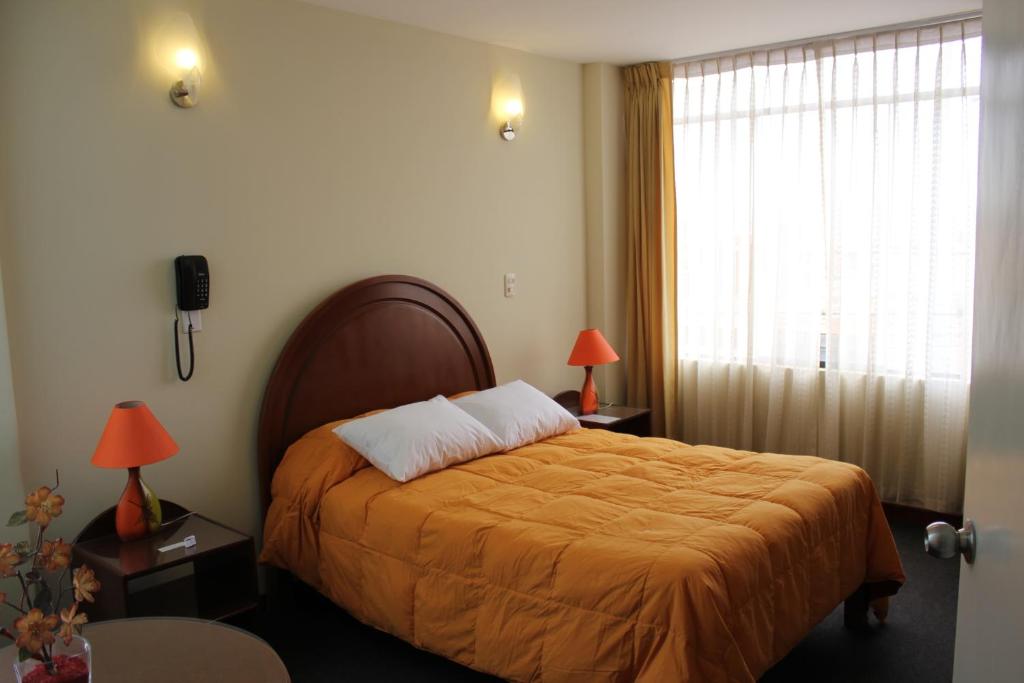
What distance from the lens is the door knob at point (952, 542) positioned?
113 centimetres

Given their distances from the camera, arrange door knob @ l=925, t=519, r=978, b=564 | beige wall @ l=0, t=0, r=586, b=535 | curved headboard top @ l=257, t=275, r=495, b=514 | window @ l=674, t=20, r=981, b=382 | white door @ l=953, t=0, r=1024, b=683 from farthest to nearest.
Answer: window @ l=674, t=20, r=981, b=382
curved headboard top @ l=257, t=275, r=495, b=514
beige wall @ l=0, t=0, r=586, b=535
door knob @ l=925, t=519, r=978, b=564
white door @ l=953, t=0, r=1024, b=683

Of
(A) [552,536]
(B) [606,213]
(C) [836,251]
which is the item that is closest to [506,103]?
(B) [606,213]

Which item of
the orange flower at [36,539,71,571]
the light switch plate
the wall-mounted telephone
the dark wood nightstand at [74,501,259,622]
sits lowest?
the dark wood nightstand at [74,501,259,622]

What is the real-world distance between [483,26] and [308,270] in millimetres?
1465

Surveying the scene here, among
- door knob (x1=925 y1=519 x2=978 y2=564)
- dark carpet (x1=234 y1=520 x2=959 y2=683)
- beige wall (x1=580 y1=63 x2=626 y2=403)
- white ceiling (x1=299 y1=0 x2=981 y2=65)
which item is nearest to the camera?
door knob (x1=925 y1=519 x2=978 y2=564)

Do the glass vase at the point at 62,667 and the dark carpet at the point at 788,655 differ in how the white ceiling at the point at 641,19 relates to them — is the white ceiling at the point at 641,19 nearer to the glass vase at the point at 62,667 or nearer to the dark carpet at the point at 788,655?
the dark carpet at the point at 788,655

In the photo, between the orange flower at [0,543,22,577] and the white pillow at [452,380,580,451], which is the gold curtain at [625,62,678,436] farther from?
the orange flower at [0,543,22,577]

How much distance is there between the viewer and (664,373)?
4.99 m

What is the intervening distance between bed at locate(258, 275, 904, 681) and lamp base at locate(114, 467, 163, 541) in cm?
53

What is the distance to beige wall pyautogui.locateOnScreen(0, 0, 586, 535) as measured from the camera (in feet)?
8.91

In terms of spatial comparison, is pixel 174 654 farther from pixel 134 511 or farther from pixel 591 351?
pixel 591 351

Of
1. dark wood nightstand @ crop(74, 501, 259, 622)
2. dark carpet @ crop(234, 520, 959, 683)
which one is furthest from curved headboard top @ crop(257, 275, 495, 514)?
dark carpet @ crop(234, 520, 959, 683)

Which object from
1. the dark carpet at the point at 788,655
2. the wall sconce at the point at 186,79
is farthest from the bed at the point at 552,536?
the wall sconce at the point at 186,79

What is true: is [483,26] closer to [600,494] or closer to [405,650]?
[600,494]
